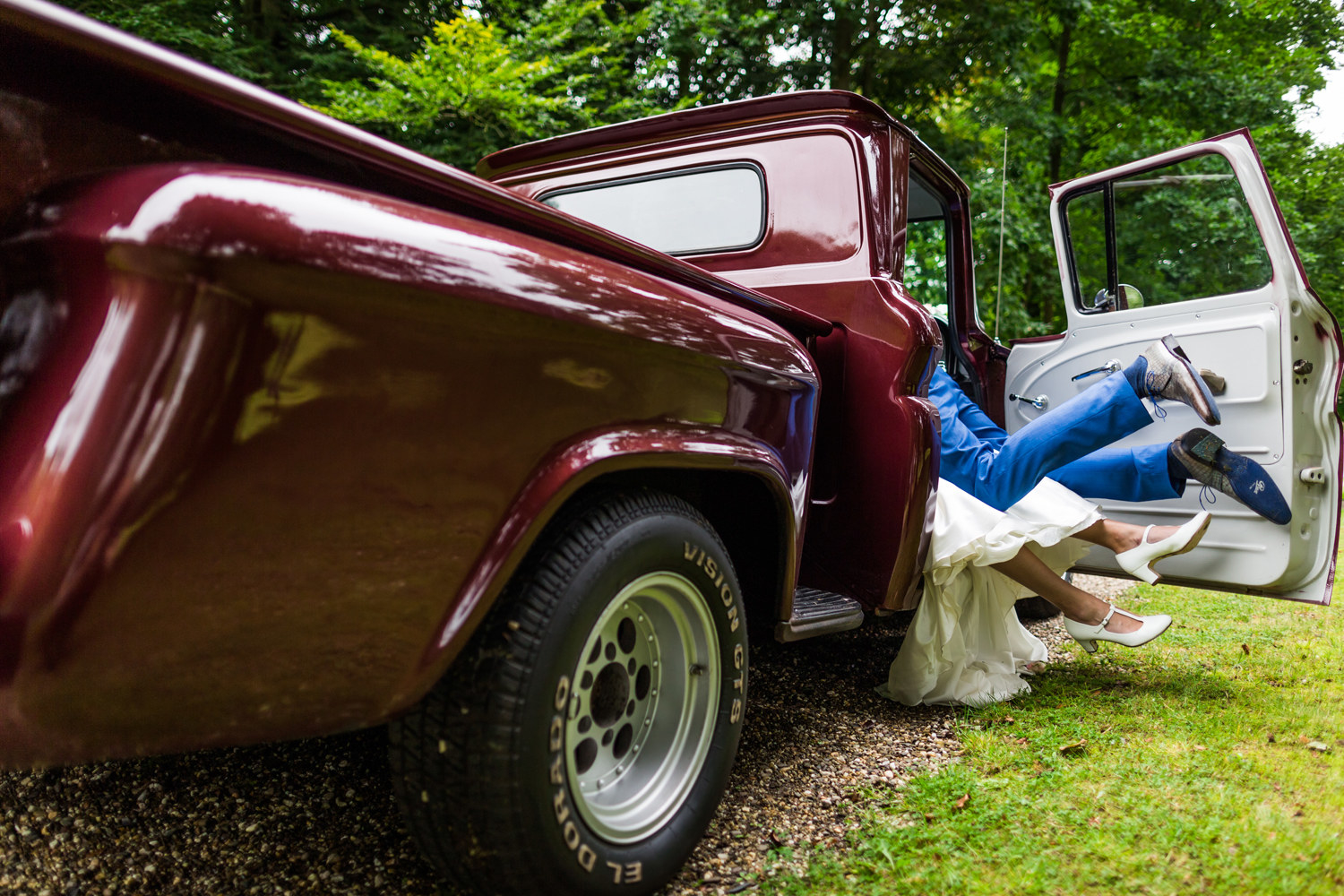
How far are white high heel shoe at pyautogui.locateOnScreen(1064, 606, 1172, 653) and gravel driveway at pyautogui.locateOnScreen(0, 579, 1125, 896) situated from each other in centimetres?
94

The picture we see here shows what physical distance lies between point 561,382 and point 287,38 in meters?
10.3

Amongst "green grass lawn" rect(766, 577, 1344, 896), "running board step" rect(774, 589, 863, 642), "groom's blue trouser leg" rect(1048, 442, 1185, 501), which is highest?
"groom's blue trouser leg" rect(1048, 442, 1185, 501)

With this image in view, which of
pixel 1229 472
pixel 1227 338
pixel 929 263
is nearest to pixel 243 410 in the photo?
pixel 1229 472

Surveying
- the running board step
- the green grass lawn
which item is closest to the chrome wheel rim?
the green grass lawn

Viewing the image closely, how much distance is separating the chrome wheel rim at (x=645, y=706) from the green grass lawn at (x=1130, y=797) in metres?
0.33

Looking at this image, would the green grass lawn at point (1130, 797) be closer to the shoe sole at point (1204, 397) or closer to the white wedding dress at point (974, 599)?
the white wedding dress at point (974, 599)

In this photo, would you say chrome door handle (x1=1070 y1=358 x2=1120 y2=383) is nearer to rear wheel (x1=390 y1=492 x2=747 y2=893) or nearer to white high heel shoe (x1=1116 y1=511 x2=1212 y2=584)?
white high heel shoe (x1=1116 y1=511 x2=1212 y2=584)

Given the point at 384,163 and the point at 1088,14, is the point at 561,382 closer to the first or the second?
the point at 384,163

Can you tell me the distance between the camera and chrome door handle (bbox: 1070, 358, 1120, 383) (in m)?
3.46

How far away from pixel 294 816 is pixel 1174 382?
289 centimetres

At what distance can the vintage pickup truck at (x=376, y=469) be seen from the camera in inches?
39.0

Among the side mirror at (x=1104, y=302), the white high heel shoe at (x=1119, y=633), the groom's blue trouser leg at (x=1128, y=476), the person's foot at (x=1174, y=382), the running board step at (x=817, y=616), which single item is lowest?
the white high heel shoe at (x=1119, y=633)

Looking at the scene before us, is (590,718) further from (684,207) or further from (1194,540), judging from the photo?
(1194,540)

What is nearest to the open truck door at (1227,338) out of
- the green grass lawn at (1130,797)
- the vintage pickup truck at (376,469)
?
the green grass lawn at (1130,797)
